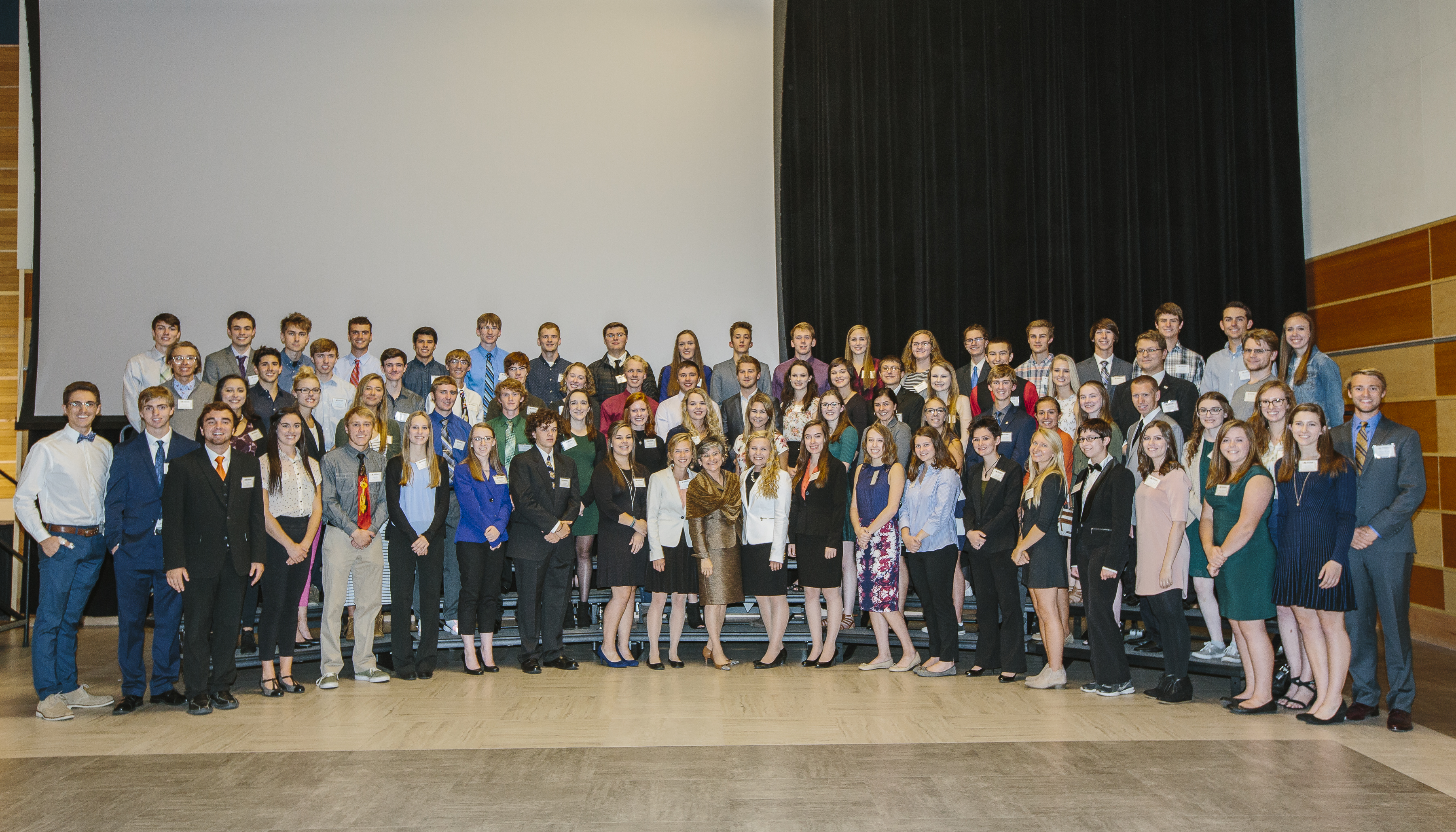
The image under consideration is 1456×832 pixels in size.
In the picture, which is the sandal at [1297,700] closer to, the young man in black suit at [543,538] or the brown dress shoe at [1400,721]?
the brown dress shoe at [1400,721]

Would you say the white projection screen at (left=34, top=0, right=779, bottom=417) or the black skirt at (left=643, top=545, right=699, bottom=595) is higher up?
the white projection screen at (left=34, top=0, right=779, bottom=417)

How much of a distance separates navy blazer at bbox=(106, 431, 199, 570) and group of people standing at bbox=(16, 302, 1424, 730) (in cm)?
1

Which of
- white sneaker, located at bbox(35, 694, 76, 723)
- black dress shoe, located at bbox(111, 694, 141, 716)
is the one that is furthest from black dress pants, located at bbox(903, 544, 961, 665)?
white sneaker, located at bbox(35, 694, 76, 723)

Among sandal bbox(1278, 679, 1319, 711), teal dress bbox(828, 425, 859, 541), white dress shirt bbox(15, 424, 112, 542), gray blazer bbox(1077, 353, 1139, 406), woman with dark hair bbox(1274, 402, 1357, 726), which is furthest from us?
gray blazer bbox(1077, 353, 1139, 406)

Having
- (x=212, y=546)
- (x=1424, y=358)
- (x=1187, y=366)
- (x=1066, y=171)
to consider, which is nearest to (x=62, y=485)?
(x=212, y=546)

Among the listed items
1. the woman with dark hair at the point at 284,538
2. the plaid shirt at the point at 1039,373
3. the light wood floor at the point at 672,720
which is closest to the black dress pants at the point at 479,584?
the light wood floor at the point at 672,720

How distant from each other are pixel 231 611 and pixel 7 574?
13.3ft

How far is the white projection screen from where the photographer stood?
735 cm

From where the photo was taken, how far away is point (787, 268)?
26.0 feet

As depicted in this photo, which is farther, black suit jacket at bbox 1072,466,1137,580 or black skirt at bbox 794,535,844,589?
black skirt at bbox 794,535,844,589

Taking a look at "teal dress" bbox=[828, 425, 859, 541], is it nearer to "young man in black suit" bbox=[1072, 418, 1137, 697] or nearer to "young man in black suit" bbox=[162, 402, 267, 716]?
"young man in black suit" bbox=[1072, 418, 1137, 697]

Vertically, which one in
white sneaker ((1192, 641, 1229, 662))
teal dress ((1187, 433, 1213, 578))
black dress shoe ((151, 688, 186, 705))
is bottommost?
black dress shoe ((151, 688, 186, 705))

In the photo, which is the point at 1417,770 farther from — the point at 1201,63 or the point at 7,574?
the point at 7,574

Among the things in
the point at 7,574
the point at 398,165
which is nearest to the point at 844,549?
the point at 398,165
